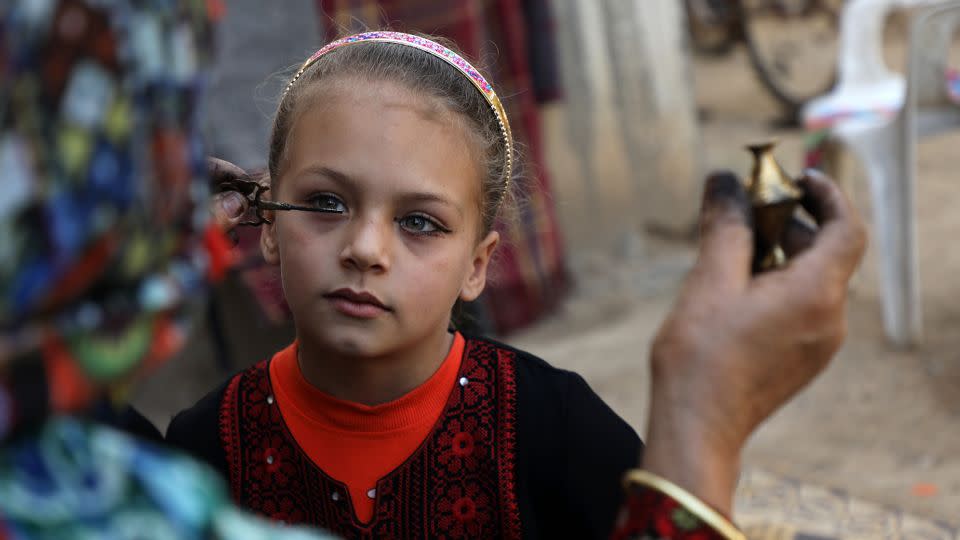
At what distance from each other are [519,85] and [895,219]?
167 centimetres

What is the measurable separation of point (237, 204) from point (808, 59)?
8429 mm

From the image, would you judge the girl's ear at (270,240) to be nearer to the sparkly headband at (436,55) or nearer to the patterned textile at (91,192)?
the sparkly headband at (436,55)

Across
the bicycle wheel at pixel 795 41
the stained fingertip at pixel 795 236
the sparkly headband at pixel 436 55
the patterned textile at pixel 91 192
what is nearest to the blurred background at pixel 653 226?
the sparkly headband at pixel 436 55

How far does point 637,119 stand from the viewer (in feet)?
19.0

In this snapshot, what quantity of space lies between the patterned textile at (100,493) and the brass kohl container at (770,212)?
0.47 meters

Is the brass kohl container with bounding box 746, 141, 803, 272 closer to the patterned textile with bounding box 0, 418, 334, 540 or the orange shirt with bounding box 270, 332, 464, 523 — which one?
the patterned textile with bounding box 0, 418, 334, 540

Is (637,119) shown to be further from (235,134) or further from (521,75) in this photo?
(235,134)

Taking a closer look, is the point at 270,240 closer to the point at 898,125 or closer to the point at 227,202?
the point at 227,202

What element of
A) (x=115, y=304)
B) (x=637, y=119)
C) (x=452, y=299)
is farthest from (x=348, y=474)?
(x=637, y=119)

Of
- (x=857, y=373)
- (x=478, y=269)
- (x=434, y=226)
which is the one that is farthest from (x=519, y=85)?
(x=434, y=226)

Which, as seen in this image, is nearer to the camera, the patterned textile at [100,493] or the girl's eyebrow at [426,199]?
the patterned textile at [100,493]

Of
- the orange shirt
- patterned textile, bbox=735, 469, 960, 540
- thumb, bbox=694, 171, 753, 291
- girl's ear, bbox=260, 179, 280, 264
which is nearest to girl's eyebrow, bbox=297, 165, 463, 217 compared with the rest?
girl's ear, bbox=260, 179, 280, 264

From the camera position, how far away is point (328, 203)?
1.49 meters

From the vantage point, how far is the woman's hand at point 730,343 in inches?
35.1
